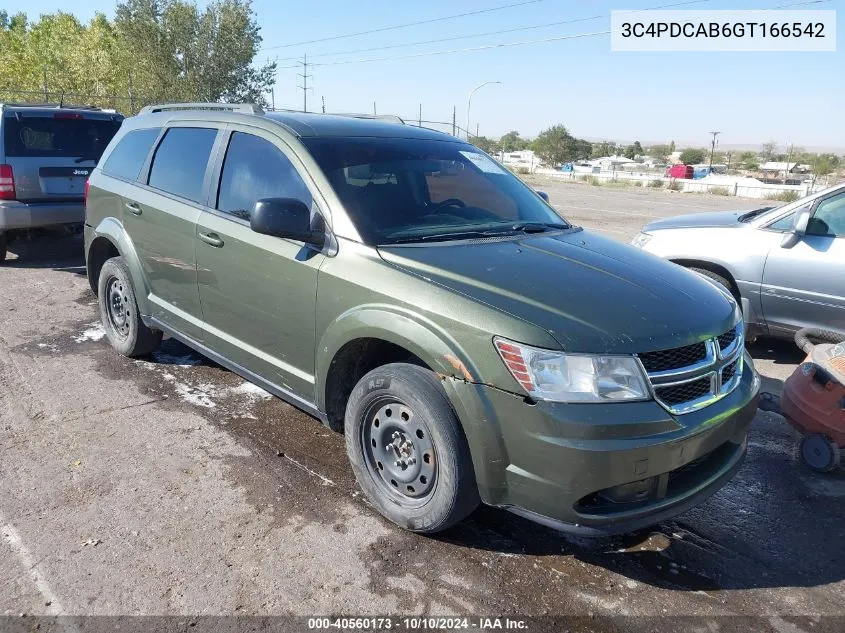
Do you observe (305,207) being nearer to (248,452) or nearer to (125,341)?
(248,452)

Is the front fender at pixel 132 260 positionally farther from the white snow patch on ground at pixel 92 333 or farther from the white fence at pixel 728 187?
the white fence at pixel 728 187

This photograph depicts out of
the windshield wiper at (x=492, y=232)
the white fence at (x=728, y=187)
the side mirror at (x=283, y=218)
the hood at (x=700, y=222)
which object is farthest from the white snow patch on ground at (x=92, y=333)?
the white fence at (x=728, y=187)

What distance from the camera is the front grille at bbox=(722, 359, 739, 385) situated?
3.02 m

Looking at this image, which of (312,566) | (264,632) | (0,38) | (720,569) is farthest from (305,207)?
(0,38)

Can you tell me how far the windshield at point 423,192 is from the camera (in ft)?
11.4

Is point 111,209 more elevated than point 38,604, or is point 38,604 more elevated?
point 111,209

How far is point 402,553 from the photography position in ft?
9.86

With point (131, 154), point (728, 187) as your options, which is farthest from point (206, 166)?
point (728, 187)

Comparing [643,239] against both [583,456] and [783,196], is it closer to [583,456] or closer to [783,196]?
[583,456]

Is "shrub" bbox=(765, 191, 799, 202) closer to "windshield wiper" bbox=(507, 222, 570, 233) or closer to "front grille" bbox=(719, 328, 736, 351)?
"windshield wiper" bbox=(507, 222, 570, 233)

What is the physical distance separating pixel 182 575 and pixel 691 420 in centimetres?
217

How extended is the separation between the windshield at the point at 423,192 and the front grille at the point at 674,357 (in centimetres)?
123

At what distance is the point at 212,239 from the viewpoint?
4016 mm

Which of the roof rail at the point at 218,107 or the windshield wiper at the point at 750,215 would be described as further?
the windshield wiper at the point at 750,215
